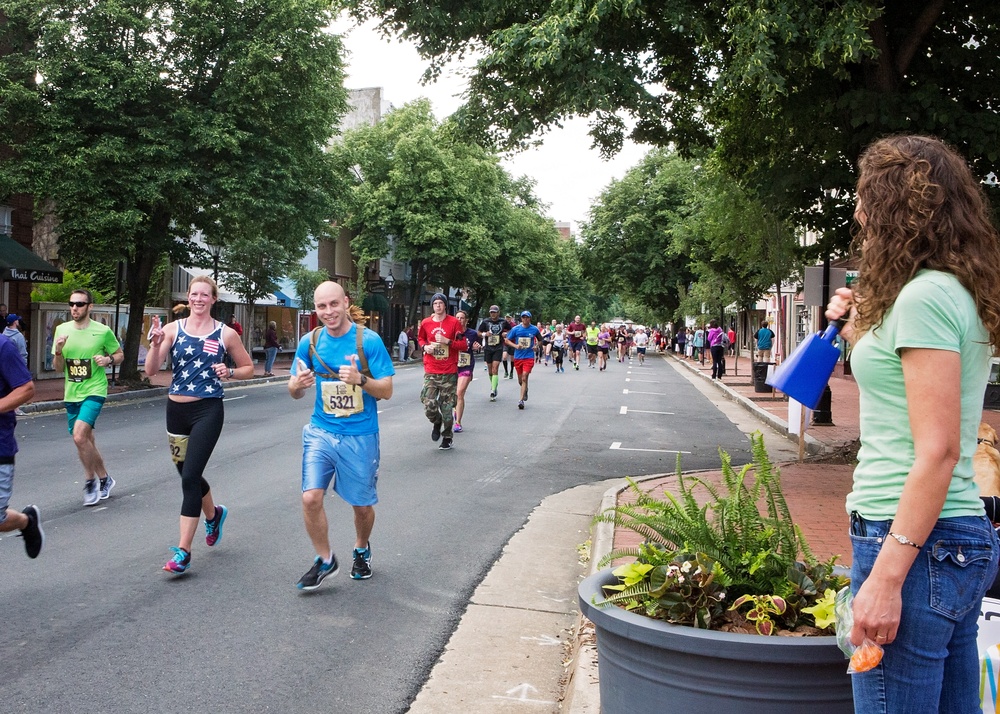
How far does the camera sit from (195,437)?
6105 millimetres

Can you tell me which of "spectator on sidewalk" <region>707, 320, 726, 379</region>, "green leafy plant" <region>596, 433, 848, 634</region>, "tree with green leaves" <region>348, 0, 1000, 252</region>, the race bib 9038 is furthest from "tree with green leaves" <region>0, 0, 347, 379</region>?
"green leafy plant" <region>596, 433, 848, 634</region>

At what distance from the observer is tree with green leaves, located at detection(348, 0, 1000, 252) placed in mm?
8906

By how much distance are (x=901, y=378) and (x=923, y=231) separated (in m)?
0.33

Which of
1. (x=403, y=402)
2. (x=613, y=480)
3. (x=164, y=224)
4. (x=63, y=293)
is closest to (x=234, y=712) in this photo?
(x=613, y=480)

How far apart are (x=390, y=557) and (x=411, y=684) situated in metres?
2.33

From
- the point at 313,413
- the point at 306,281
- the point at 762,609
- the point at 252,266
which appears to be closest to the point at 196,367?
the point at 313,413

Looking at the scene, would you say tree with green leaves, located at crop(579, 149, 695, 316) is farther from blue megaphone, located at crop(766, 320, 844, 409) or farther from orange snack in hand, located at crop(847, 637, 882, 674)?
orange snack in hand, located at crop(847, 637, 882, 674)

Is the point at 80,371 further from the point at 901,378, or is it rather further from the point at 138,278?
the point at 138,278

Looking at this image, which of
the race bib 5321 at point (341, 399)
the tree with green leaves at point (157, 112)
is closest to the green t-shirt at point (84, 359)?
the race bib 5321 at point (341, 399)

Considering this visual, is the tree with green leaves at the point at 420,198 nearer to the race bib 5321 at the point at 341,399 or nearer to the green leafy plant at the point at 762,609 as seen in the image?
A: the race bib 5321 at the point at 341,399

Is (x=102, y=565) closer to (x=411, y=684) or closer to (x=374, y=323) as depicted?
(x=411, y=684)

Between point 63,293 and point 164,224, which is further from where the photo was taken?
point 63,293

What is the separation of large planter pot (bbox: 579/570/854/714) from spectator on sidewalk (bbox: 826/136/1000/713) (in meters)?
0.34

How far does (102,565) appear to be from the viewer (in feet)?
20.3
